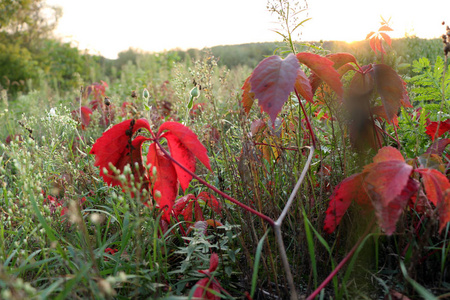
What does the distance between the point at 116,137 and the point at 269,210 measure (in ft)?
2.11

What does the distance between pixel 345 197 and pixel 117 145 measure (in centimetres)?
78

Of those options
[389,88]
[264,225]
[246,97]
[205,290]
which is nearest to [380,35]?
[389,88]

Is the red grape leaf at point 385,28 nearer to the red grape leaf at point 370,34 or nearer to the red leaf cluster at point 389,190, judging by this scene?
the red grape leaf at point 370,34

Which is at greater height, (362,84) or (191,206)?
(362,84)

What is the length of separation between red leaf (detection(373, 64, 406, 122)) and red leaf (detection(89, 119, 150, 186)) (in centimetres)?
89

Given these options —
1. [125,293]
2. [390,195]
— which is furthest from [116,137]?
[390,195]

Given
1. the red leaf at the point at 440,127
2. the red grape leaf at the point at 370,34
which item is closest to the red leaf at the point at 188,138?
the red grape leaf at the point at 370,34

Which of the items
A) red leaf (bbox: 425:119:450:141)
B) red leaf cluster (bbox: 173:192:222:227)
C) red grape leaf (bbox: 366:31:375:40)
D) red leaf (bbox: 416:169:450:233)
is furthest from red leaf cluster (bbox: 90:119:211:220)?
red leaf (bbox: 425:119:450:141)

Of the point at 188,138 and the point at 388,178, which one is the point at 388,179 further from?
the point at 188,138

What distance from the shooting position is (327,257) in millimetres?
1225

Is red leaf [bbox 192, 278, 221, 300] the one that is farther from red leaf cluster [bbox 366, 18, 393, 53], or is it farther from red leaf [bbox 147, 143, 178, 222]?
red leaf cluster [bbox 366, 18, 393, 53]

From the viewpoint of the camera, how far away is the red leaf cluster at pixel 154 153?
1.12 metres

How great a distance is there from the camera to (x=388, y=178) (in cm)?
89

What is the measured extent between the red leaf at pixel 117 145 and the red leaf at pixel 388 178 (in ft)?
2.38
